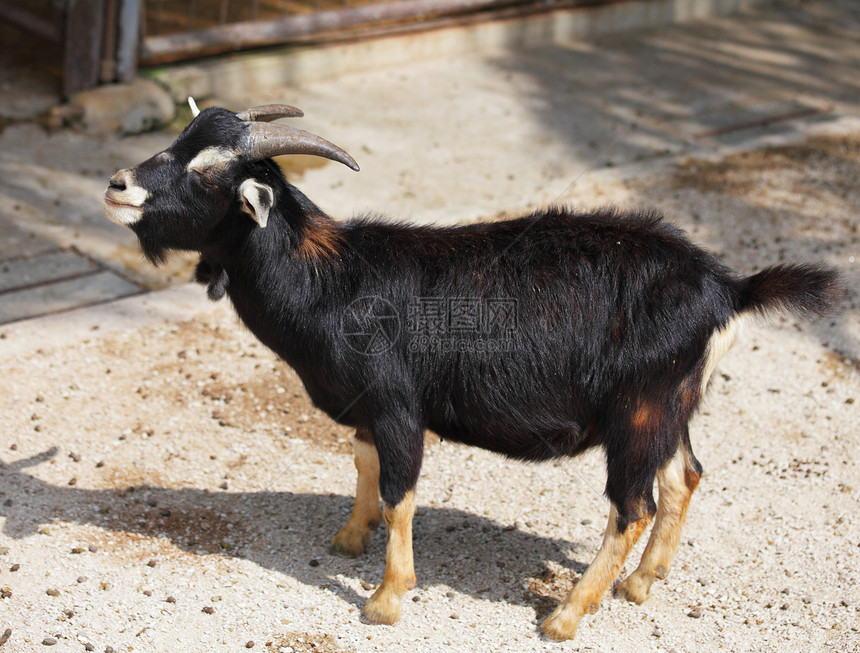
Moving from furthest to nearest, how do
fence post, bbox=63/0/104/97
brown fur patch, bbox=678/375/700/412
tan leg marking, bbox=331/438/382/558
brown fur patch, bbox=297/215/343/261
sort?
fence post, bbox=63/0/104/97, tan leg marking, bbox=331/438/382/558, brown fur patch, bbox=297/215/343/261, brown fur patch, bbox=678/375/700/412

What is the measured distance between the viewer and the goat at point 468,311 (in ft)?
13.3

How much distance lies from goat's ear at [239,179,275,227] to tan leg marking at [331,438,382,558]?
3.91ft

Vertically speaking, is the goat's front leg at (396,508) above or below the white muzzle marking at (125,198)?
below

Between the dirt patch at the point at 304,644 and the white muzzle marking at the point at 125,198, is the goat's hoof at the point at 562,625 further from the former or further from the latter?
the white muzzle marking at the point at 125,198

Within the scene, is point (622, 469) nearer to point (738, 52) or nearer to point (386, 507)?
point (386, 507)

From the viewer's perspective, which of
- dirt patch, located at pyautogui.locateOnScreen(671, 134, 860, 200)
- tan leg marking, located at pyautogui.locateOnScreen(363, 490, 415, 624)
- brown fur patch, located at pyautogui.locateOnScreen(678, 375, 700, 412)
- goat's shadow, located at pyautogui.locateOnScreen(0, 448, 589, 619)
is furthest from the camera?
dirt patch, located at pyautogui.locateOnScreen(671, 134, 860, 200)

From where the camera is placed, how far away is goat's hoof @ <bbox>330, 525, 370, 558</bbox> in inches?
184

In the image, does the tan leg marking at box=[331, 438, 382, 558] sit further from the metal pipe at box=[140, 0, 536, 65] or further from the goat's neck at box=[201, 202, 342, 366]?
the metal pipe at box=[140, 0, 536, 65]

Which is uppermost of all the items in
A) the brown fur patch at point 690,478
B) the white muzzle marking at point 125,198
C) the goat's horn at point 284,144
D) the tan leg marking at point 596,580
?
the goat's horn at point 284,144

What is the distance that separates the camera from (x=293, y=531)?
15.7 feet

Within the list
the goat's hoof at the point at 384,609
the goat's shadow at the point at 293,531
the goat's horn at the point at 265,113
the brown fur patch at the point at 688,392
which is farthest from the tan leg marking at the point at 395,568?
the goat's horn at the point at 265,113

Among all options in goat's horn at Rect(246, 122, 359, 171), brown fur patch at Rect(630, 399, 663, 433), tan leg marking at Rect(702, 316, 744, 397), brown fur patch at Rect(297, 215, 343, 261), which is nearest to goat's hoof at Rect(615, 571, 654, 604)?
brown fur patch at Rect(630, 399, 663, 433)

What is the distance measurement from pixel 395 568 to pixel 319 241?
1397mm

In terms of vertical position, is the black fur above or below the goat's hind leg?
above
